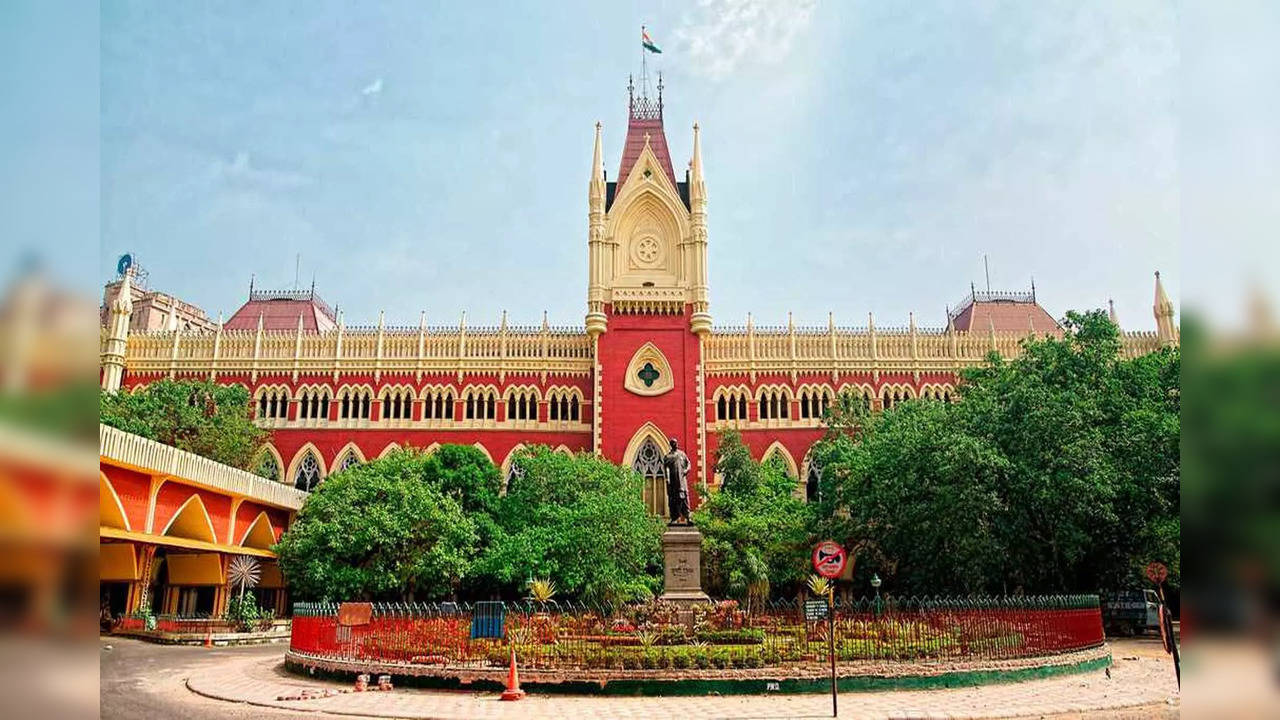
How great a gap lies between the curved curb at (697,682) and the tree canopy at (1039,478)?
352 inches

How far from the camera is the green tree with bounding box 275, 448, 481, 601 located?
3180 cm

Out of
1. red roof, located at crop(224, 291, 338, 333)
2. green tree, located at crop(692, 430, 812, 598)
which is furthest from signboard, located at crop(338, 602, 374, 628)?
red roof, located at crop(224, 291, 338, 333)

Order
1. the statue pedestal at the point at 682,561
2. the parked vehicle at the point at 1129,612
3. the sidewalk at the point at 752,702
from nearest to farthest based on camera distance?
the sidewalk at the point at 752,702 < the statue pedestal at the point at 682,561 < the parked vehicle at the point at 1129,612

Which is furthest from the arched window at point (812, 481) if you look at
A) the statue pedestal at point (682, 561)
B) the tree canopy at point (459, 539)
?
the statue pedestal at point (682, 561)

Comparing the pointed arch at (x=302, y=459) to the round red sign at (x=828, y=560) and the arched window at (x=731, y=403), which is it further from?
the round red sign at (x=828, y=560)

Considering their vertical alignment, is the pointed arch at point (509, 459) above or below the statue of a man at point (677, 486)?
above

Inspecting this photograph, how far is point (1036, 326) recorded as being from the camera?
4925cm

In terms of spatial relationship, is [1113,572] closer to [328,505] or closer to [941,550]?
[941,550]

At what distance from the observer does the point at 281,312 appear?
173 feet

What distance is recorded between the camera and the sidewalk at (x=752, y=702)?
13469mm

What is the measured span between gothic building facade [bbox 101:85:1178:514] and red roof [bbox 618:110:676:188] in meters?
1.21

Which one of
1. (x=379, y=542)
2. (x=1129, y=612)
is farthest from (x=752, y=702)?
(x=1129, y=612)
